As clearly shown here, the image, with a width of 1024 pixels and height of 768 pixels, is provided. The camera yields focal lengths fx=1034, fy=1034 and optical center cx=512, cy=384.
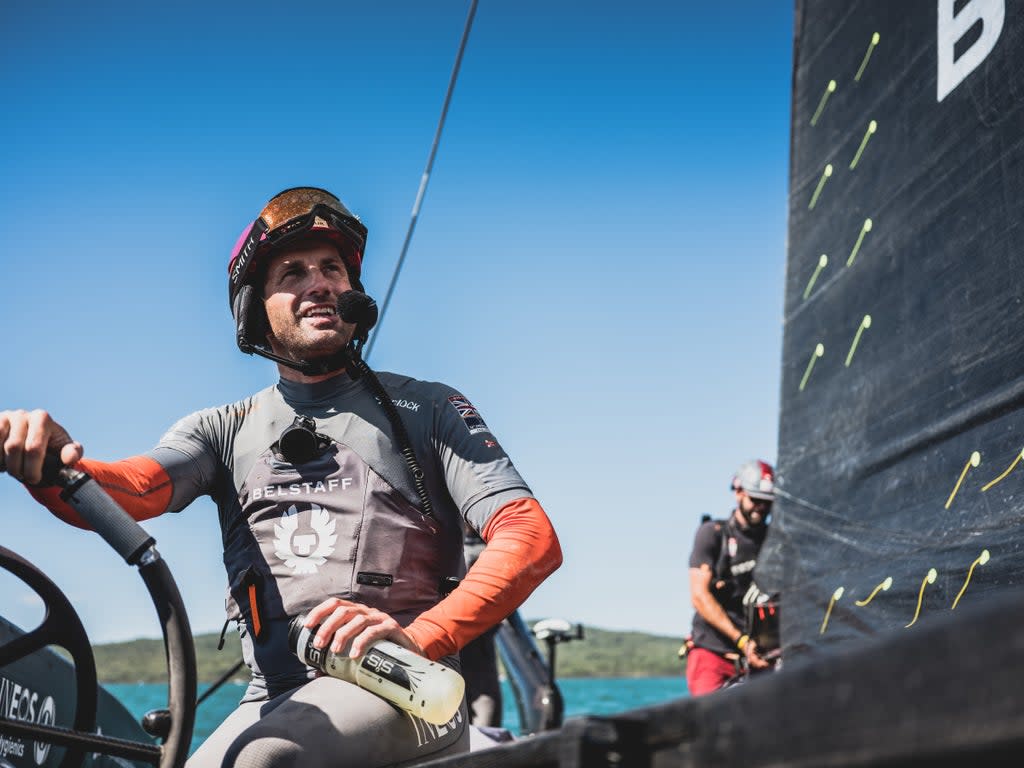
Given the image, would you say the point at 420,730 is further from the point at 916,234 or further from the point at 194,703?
the point at 916,234

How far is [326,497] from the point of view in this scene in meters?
2.38

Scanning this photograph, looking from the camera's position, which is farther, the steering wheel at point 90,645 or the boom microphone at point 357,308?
the boom microphone at point 357,308

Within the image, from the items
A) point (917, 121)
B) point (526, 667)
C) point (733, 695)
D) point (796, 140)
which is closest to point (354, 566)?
point (733, 695)

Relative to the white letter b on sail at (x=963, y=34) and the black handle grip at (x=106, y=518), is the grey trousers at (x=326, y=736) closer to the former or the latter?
the black handle grip at (x=106, y=518)

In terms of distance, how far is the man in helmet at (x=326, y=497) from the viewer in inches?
76.7

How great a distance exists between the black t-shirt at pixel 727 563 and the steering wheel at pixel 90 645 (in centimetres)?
522

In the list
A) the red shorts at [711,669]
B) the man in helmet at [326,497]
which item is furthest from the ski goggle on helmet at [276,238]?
the red shorts at [711,669]

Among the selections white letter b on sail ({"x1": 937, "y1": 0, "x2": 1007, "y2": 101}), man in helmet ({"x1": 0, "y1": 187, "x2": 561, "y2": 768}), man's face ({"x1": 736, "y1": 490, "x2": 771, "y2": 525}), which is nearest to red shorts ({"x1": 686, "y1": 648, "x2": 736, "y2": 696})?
man's face ({"x1": 736, "y1": 490, "x2": 771, "y2": 525})

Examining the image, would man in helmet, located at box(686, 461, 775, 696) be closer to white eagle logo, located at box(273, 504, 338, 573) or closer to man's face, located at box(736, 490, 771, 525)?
man's face, located at box(736, 490, 771, 525)

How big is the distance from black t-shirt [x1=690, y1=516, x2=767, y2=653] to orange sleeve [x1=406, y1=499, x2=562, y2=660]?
4.54 meters

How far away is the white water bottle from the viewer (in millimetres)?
1812

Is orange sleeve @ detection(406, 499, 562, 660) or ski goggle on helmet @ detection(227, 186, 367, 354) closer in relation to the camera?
orange sleeve @ detection(406, 499, 562, 660)

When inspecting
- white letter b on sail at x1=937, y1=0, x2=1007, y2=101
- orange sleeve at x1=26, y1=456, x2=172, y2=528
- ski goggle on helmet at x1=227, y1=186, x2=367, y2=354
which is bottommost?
orange sleeve at x1=26, y1=456, x2=172, y2=528

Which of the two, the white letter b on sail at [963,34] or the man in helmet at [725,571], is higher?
the white letter b on sail at [963,34]
